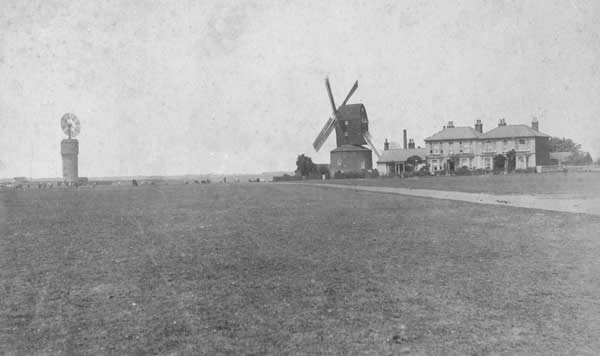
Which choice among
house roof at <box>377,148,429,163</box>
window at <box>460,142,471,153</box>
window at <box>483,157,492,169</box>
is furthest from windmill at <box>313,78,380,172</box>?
window at <box>483,157,492,169</box>

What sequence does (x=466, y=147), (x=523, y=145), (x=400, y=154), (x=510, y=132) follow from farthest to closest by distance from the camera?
(x=400, y=154), (x=466, y=147), (x=510, y=132), (x=523, y=145)

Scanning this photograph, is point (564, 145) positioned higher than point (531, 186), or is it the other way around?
point (564, 145)

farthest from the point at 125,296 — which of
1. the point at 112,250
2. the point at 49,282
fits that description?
the point at 112,250

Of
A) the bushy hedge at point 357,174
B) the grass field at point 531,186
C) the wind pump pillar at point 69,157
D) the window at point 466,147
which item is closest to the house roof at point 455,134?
the window at point 466,147

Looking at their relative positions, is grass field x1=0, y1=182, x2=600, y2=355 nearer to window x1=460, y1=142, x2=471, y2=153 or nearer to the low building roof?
window x1=460, y1=142, x2=471, y2=153

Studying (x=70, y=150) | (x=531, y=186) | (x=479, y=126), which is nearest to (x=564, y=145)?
(x=479, y=126)

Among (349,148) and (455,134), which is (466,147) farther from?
(349,148)

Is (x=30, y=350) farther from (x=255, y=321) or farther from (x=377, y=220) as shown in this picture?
(x=377, y=220)
